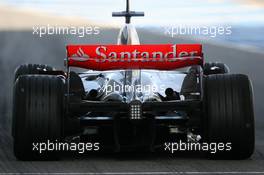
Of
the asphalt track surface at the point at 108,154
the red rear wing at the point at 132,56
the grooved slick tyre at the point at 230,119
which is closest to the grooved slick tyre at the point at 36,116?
the asphalt track surface at the point at 108,154

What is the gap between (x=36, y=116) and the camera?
10539mm

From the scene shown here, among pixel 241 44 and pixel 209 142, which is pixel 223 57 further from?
pixel 209 142

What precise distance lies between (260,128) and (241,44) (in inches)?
338

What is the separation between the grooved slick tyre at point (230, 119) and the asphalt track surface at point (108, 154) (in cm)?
14

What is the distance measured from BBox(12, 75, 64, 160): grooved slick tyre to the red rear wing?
0.71 meters

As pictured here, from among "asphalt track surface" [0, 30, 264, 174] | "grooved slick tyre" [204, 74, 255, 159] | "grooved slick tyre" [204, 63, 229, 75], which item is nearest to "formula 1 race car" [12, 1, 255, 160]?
"grooved slick tyre" [204, 74, 255, 159]

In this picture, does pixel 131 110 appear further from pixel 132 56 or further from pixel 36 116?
pixel 132 56

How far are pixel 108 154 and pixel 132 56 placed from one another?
3.59 feet

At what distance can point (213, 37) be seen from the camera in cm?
2406

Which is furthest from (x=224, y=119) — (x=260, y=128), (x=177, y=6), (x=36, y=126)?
(x=177, y=6)

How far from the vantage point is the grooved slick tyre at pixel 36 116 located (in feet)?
34.4

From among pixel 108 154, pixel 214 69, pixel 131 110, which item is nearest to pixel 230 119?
pixel 131 110

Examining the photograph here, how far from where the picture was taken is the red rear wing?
448 inches

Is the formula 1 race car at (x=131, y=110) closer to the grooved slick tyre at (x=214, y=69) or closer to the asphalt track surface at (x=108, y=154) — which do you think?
the asphalt track surface at (x=108, y=154)
